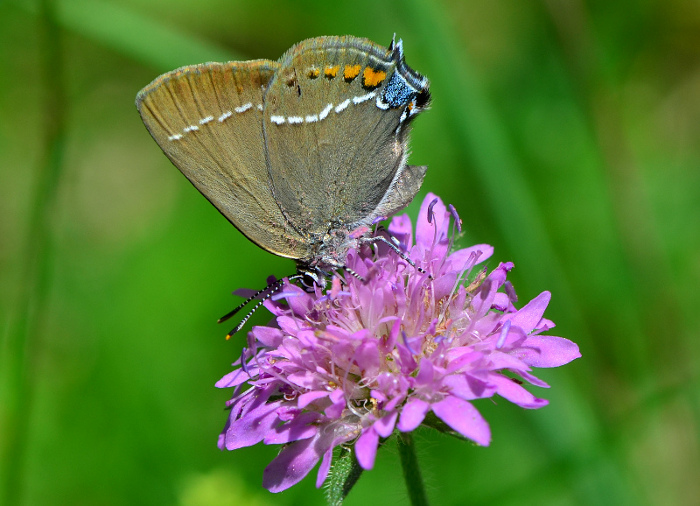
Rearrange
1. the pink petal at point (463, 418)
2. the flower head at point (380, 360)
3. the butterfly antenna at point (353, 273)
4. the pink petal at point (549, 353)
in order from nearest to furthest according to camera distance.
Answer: the pink petal at point (463, 418) → the flower head at point (380, 360) → the pink petal at point (549, 353) → the butterfly antenna at point (353, 273)

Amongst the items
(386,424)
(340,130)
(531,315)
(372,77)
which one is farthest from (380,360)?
(372,77)

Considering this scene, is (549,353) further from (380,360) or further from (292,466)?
(292,466)

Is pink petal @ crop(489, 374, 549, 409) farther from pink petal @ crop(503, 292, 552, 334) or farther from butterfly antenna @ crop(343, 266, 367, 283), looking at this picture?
butterfly antenna @ crop(343, 266, 367, 283)

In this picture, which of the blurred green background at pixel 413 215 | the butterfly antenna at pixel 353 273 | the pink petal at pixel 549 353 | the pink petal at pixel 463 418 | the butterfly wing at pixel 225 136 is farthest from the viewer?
the blurred green background at pixel 413 215

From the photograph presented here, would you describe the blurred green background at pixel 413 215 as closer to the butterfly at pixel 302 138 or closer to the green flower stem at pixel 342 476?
the butterfly at pixel 302 138

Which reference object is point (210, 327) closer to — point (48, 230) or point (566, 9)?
point (48, 230)

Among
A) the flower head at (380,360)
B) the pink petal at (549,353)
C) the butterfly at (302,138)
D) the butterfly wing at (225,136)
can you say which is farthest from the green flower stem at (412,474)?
the butterfly wing at (225,136)
